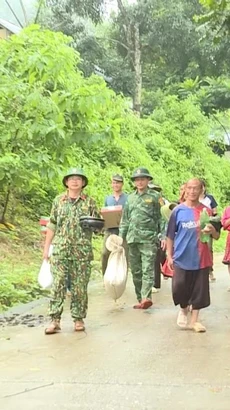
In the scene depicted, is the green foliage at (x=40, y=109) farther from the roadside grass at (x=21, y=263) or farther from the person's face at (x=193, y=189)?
the person's face at (x=193, y=189)

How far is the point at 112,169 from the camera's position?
60.3 feet

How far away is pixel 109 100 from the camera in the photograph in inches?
479

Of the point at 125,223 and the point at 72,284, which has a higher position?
the point at 125,223

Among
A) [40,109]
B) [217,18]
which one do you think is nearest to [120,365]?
[217,18]

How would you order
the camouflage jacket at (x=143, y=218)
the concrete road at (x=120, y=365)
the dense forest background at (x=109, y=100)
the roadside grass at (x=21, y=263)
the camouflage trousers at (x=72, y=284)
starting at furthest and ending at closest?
1. the dense forest background at (x=109, y=100)
2. the roadside grass at (x=21, y=263)
3. the camouflage jacket at (x=143, y=218)
4. the camouflage trousers at (x=72, y=284)
5. the concrete road at (x=120, y=365)

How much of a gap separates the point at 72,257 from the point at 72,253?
0.04m

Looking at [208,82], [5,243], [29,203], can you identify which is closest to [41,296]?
[5,243]

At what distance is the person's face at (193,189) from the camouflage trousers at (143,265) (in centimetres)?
147

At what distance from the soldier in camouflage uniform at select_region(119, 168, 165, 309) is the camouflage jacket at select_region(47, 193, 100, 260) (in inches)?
56.6

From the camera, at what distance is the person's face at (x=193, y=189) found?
7434mm

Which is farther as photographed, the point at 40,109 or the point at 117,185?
the point at 40,109

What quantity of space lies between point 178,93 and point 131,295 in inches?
678

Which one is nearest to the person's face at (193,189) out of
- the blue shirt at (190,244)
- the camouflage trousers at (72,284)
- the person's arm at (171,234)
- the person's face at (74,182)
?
the blue shirt at (190,244)

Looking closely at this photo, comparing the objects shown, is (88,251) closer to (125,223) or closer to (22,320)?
(22,320)
